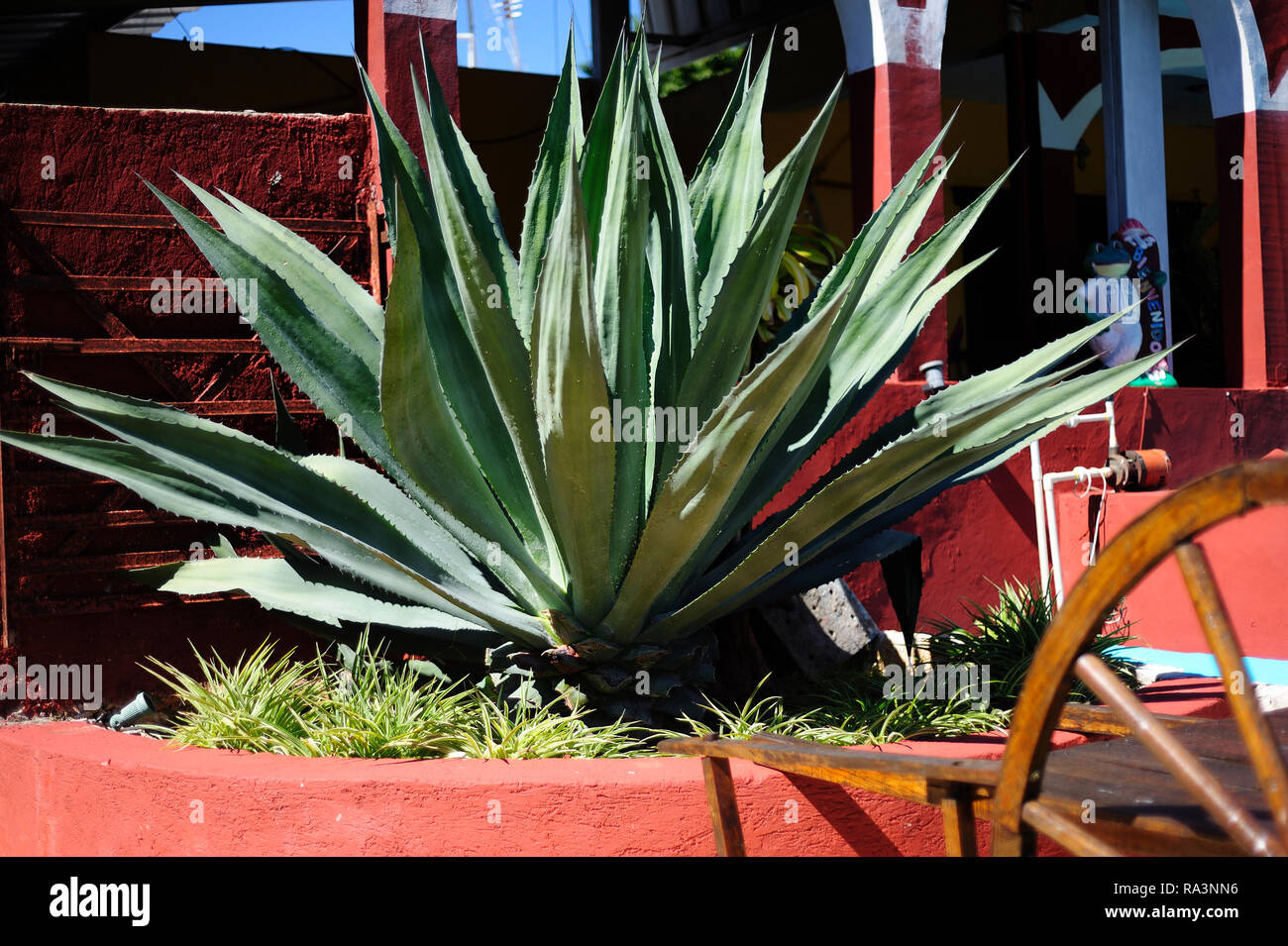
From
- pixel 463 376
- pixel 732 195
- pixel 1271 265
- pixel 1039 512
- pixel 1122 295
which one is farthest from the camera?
pixel 1271 265

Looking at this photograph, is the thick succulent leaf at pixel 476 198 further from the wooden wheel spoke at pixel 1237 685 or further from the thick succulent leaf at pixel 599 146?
the wooden wheel spoke at pixel 1237 685

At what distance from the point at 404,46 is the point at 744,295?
1.96 meters

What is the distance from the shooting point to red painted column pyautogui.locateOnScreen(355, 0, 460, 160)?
4055 millimetres

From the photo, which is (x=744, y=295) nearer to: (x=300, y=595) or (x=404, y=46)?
(x=300, y=595)

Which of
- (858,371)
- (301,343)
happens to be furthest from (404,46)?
(858,371)

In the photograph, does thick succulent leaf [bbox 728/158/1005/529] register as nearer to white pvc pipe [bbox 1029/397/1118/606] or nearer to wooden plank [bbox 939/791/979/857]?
wooden plank [bbox 939/791/979/857]

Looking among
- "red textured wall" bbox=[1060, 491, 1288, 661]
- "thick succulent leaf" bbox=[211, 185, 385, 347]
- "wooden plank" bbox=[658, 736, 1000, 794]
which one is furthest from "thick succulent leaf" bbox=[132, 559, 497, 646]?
"red textured wall" bbox=[1060, 491, 1288, 661]

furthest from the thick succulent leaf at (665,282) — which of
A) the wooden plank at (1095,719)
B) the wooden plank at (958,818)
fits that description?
the wooden plank at (958,818)

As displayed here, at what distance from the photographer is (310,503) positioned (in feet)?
9.24

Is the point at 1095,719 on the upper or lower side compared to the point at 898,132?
lower

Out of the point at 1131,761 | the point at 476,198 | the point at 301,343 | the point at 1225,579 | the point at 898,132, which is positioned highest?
the point at 898,132

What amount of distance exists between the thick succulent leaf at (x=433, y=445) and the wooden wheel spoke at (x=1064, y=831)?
139 cm

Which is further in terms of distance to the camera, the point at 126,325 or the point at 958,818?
the point at 126,325
